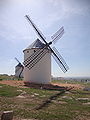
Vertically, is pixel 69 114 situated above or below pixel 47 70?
below

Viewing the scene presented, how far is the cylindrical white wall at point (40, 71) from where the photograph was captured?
33.4 metres

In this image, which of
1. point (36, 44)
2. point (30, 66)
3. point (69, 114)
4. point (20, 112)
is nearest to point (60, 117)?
point (69, 114)

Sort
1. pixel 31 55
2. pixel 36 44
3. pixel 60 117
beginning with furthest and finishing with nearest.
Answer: pixel 36 44, pixel 31 55, pixel 60 117

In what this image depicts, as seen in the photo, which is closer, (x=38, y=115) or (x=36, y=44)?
(x=38, y=115)

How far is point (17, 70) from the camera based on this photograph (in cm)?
6550

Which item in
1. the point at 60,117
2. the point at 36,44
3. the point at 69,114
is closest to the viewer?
the point at 60,117

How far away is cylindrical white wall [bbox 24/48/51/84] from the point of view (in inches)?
1315

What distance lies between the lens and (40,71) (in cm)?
3341

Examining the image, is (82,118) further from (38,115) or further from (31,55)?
(31,55)

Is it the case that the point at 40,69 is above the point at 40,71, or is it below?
above

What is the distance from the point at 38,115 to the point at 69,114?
236cm

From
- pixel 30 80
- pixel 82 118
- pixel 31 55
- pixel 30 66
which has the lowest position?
pixel 82 118

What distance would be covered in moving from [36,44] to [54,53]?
4435 millimetres

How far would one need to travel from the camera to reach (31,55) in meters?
32.7
